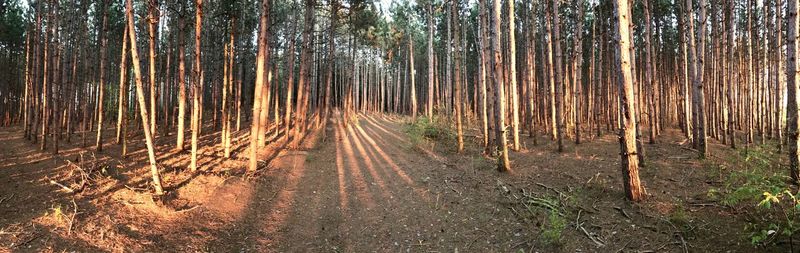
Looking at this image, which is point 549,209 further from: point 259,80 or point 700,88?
point 259,80

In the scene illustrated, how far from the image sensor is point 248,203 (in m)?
7.30

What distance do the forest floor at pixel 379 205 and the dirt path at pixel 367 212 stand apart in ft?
0.11

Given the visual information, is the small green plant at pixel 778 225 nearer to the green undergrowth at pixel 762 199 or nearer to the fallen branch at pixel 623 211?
the green undergrowth at pixel 762 199

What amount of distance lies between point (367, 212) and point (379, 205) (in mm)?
398

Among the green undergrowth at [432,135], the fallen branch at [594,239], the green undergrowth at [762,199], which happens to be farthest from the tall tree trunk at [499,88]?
the green undergrowth at [762,199]

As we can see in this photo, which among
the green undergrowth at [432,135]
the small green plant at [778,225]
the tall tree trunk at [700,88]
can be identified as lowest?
the small green plant at [778,225]

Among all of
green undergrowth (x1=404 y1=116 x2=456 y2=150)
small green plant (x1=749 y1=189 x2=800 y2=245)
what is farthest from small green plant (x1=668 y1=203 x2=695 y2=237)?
green undergrowth (x1=404 y1=116 x2=456 y2=150)

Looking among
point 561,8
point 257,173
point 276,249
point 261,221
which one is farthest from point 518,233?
point 561,8

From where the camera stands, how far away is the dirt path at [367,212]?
19.6 feet

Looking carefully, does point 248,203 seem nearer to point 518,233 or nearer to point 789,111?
point 518,233

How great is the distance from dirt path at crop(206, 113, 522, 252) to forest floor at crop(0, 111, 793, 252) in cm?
3

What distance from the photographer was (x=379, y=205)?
24.6 ft

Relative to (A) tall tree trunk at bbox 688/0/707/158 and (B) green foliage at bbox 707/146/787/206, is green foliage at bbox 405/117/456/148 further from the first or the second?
(B) green foliage at bbox 707/146/787/206

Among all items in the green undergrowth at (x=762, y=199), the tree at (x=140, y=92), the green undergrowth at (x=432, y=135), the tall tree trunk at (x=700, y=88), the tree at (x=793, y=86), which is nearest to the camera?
the green undergrowth at (x=762, y=199)
